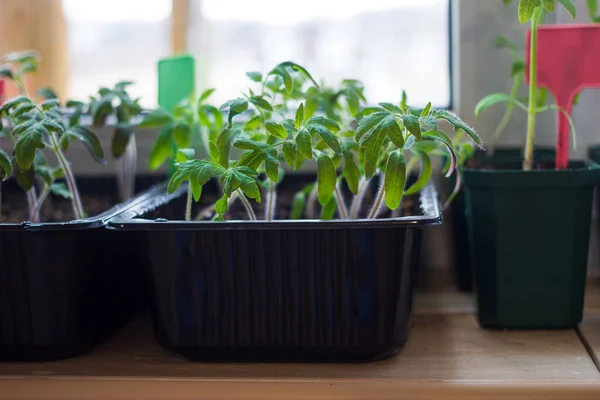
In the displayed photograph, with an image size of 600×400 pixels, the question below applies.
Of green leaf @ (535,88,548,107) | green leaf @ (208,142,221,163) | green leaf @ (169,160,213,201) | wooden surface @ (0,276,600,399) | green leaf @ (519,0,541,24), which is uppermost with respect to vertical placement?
green leaf @ (519,0,541,24)

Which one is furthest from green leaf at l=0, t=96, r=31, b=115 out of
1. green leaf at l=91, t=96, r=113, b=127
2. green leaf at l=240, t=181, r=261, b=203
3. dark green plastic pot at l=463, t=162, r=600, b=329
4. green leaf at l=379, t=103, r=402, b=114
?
dark green plastic pot at l=463, t=162, r=600, b=329

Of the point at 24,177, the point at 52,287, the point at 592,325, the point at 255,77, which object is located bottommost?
the point at 592,325

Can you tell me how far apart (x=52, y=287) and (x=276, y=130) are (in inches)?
11.5

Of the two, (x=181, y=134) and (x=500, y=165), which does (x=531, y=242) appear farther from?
(x=181, y=134)

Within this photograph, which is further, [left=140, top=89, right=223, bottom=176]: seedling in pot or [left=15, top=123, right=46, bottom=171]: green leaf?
[left=140, top=89, right=223, bottom=176]: seedling in pot

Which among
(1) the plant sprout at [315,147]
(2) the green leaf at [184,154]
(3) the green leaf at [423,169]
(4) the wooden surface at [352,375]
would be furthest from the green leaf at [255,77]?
(4) the wooden surface at [352,375]

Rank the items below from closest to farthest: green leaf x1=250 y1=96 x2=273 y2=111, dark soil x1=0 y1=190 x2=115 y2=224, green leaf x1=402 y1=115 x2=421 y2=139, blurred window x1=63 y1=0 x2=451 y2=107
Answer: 1. green leaf x1=402 y1=115 x2=421 y2=139
2. green leaf x1=250 y1=96 x2=273 y2=111
3. dark soil x1=0 y1=190 x2=115 y2=224
4. blurred window x1=63 y1=0 x2=451 y2=107

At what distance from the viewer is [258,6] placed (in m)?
1.27

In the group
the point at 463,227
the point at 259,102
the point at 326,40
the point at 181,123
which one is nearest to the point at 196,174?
the point at 259,102

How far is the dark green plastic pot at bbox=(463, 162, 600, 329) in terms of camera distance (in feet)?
2.57

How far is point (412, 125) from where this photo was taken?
66 centimetres

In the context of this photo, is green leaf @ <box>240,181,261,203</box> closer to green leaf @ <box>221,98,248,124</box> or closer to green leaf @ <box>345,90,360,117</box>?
green leaf @ <box>221,98,248,124</box>

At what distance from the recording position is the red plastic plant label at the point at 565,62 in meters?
0.84

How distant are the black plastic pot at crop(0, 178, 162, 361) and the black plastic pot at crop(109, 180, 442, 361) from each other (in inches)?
2.6
